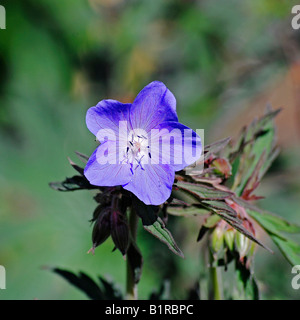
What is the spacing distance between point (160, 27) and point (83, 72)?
665 mm

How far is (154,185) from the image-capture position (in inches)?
45.4

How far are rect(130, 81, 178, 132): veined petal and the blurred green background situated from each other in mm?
1316

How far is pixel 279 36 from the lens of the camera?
3.31 metres

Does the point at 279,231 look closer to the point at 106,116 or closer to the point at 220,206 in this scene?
the point at 220,206

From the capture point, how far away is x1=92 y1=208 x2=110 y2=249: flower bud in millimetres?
1215

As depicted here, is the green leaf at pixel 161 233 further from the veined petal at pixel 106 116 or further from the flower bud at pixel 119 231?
the veined petal at pixel 106 116

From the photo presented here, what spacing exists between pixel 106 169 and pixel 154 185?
128 mm

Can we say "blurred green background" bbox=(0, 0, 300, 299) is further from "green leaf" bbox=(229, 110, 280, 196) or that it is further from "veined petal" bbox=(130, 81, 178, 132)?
"veined petal" bbox=(130, 81, 178, 132)

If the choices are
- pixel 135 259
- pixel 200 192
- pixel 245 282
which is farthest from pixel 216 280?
pixel 200 192

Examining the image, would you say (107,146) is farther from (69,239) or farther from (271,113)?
(69,239)

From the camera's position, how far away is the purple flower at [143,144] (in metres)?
1.15

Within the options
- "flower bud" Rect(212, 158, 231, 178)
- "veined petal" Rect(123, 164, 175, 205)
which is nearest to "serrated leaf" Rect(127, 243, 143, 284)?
"veined petal" Rect(123, 164, 175, 205)
